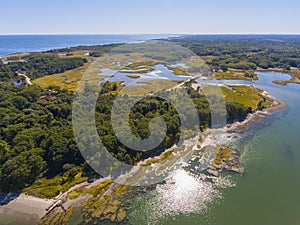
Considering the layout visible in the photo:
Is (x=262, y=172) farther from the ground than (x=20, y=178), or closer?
closer

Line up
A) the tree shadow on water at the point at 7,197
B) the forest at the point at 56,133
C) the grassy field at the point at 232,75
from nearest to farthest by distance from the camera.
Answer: the tree shadow on water at the point at 7,197 < the forest at the point at 56,133 < the grassy field at the point at 232,75

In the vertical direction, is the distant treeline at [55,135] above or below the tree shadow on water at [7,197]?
above

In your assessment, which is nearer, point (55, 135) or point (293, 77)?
point (55, 135)

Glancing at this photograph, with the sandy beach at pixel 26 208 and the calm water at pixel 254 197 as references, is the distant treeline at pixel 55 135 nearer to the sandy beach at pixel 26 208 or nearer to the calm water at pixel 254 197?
the sandy beach at pixel 26 208

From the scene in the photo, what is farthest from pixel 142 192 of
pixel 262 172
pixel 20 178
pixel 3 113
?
pixel 3 113

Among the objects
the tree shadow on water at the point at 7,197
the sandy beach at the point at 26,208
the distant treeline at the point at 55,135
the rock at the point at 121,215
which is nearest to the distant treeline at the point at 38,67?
the distant treeline at the point at 55,135

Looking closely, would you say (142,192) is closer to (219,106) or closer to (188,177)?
(188,177)

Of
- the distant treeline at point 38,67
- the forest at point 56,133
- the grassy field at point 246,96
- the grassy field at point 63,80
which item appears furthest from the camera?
the distant treeline at point 38,67

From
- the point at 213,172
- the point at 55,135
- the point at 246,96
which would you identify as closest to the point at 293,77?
the point at 246,96

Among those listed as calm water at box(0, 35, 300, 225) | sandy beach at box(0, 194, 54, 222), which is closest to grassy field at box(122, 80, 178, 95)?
calm water at box(0, 35, 300, 225)

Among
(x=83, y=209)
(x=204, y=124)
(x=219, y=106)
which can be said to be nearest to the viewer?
(x=83, y=209)

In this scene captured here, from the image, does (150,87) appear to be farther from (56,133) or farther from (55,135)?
(55,135)
